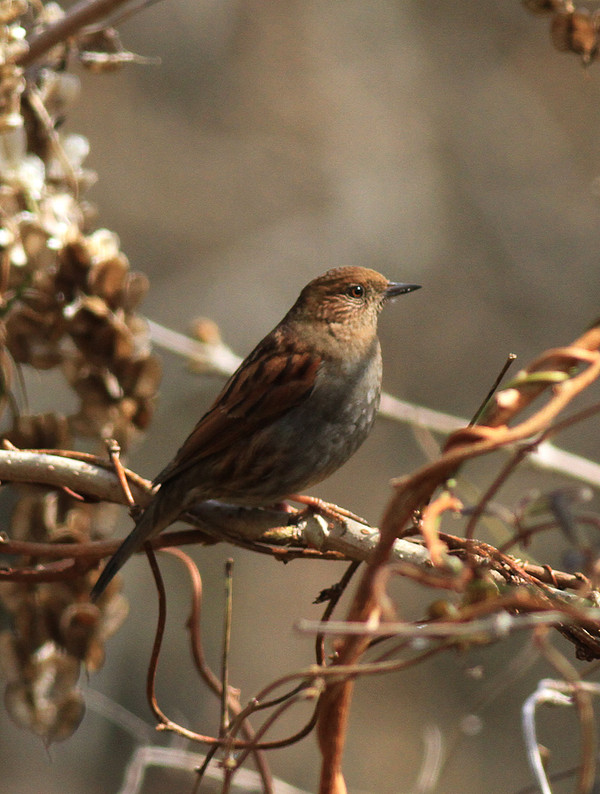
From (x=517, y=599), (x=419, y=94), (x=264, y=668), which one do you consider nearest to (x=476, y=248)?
(x=419, y=94)

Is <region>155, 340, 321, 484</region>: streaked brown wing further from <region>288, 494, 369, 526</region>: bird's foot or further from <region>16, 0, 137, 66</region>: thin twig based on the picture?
<region>16, 0, 137, 66</region>: thin twig

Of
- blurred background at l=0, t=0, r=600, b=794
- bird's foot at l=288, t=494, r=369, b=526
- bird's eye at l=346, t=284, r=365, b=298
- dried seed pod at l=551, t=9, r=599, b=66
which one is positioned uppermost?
dried seed pod at l=551, t=9, r=599, b=66

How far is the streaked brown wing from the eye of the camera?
9.23ft

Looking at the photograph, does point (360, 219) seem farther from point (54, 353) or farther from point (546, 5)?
point (54, 353)

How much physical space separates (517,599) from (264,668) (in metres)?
6.50

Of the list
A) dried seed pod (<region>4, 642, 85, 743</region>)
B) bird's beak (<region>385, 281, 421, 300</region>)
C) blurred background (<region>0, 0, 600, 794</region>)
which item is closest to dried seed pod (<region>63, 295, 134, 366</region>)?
dried seed pod (<region>4, 642, 85, 743</region>)

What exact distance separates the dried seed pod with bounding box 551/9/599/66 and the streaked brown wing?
45.9 inches

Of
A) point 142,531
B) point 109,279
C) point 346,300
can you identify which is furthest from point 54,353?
point 346,300

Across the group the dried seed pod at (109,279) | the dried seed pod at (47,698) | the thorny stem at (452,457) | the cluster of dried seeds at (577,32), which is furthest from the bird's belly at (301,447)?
the thorny stem at (452,457)

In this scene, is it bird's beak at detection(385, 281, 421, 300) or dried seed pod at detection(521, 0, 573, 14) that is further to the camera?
bird's beak at detection(385, 281, 421, 300)

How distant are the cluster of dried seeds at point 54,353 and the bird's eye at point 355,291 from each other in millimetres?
918

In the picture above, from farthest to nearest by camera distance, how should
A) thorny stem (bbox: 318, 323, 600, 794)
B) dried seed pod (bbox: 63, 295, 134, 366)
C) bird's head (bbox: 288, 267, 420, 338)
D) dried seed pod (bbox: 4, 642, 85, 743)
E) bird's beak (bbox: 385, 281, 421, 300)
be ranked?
1. bird's beak (bbox: 385, 281, 421, 300)
2. bird's head (bbox: 288, 267, 420, 338)
3. dried seed pod (bbox: 63, 295, 134, 366)
4. dried seed pod (bbox: 4, 642, 85, 743)
5. thorny stem (bbox: 318, 323, 600, 794)

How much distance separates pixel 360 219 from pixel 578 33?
5.62m

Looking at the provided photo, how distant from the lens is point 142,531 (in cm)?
220
